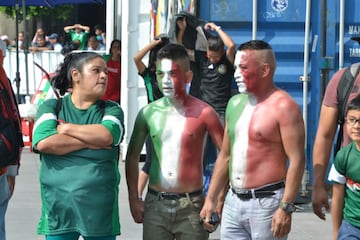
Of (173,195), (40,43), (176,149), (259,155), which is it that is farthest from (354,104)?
(40,43)

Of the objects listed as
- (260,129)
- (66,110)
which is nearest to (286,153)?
(260,129)

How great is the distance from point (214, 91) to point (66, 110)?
3.86 meters

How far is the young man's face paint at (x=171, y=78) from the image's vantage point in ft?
17.4

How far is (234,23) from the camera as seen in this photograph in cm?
941

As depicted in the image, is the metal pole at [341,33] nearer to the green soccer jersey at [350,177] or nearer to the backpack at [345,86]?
the backpack at [345,86]

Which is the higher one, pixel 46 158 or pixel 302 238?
pixel 46 158

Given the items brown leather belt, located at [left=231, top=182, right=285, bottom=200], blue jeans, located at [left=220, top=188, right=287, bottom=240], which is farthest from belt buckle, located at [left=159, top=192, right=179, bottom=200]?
brown leather belt, located at [left=231, top=182, right=285, bottom=200]

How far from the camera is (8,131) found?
18.5ft

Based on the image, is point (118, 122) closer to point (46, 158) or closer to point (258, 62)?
point (46, 158)

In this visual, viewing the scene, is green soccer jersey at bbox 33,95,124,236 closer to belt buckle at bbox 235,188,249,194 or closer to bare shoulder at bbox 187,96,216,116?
bare shoulder at bbox 187,96,216,116

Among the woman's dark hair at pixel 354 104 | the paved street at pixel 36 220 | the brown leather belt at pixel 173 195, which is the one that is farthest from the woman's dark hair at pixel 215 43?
the woman's dark hair at pixel 354 104

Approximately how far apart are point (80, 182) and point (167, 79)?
2.45 feet

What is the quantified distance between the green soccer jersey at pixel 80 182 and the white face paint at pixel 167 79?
316mm

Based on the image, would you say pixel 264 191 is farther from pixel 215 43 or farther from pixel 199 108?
pixel 215 43
